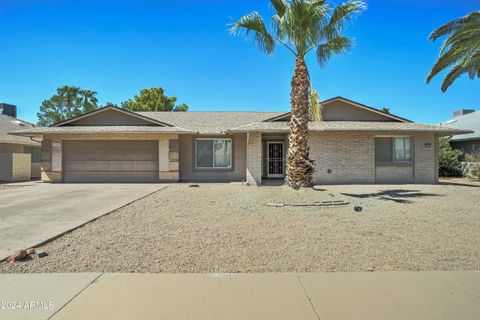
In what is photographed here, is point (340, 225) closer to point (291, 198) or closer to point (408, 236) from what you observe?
point (408, 236)

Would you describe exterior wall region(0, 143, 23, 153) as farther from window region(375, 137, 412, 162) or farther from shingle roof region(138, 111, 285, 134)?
window region(375, 137, 412, 162)

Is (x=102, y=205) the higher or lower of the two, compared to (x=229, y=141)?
lower

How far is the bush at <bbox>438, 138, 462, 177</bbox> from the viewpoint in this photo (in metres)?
21.9

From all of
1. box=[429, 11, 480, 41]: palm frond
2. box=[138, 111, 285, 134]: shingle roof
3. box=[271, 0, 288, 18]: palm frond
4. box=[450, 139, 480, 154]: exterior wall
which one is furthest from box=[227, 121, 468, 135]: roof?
box=[450, 139, 480, 154]: exterior wall

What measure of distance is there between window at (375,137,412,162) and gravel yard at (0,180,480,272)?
746 centimetres

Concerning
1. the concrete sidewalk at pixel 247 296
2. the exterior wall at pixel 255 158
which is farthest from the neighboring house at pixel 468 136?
the concrete sidewalk at pixel 247 296

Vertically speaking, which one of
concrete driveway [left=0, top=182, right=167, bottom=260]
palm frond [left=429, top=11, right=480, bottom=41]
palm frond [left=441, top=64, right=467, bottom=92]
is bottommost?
concrete driveway [left=0, top=182, right=167, bottom=260]

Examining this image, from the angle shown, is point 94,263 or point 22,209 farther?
point 22,209

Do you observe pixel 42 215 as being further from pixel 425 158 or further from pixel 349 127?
pixel 425 158

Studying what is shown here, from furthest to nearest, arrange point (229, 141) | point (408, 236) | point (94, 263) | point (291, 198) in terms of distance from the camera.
→ point (229, 141) < point (291, 198) < point (408, 236) < point (94, 263)

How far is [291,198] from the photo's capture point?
32.9 ft

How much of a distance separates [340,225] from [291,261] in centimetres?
272

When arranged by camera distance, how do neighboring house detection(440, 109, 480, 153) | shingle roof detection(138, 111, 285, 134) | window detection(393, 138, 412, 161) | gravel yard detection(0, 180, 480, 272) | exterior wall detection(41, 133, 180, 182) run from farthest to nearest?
neighboring house detection(440, 109, 480, 153), shingle roof detection(138, 111, 285, 134), exterior wall detection(41, 133, 180, 182), window detection(393, 138, 412, 161), gravel yard detection(0, 180, 480, 272)

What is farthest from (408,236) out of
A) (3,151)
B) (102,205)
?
(3,151)
